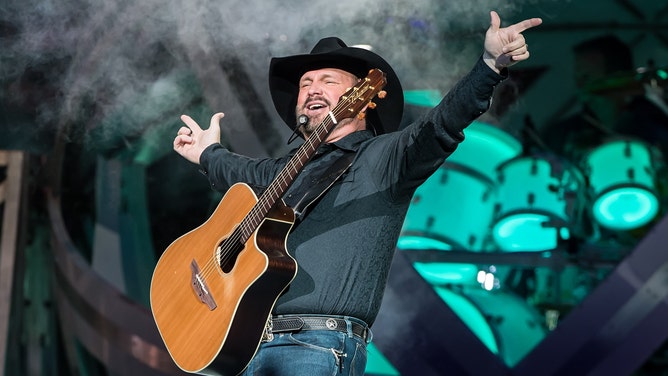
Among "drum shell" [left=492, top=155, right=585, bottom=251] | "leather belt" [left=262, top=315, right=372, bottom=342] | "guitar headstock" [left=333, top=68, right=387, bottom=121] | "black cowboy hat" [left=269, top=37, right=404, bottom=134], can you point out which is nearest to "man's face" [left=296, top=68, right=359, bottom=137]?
"black cowboy hat" [left=269, top=37, right=404, bottom=134]

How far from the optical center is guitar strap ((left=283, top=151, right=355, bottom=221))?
9.30 ft

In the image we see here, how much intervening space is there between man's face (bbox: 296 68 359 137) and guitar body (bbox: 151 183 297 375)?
1.28 ft

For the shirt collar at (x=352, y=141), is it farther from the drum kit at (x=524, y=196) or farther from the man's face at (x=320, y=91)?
the drum kit at (x=524, y=196)

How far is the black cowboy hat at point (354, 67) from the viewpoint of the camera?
3.32 metres

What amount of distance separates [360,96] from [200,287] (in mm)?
779

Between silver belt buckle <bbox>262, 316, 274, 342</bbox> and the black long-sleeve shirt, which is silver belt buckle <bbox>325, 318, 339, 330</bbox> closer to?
the black long-sleeve shirt

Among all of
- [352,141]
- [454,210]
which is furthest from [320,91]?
[454,210]

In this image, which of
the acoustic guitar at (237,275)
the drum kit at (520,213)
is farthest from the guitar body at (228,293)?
the drum kit at (520,213)

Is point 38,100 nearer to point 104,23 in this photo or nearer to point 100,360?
point 104,23

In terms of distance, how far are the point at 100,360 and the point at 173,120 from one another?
142 cm

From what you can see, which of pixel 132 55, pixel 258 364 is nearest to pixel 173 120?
pixel 132 55

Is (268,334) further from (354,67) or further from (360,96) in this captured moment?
(354,67)

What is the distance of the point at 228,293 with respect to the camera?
9.11ft

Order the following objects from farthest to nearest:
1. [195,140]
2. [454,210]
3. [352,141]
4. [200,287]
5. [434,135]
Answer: [454,210], [195,140], [352,141], [200,287], [434,135]
